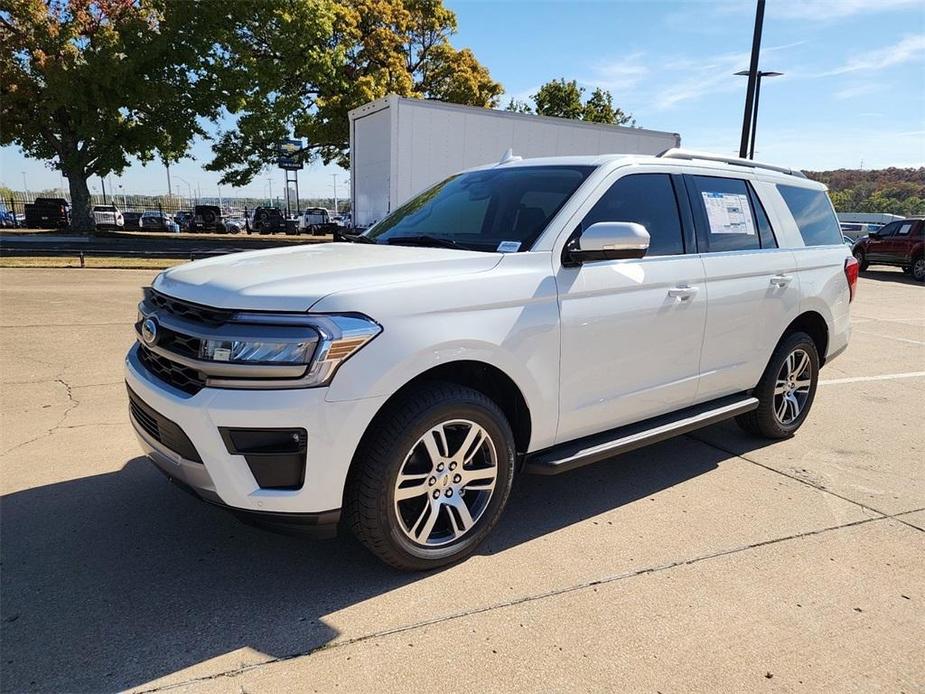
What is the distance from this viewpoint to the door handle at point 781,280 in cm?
427

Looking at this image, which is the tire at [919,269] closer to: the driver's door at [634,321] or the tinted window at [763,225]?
the tinted window at [763,225]

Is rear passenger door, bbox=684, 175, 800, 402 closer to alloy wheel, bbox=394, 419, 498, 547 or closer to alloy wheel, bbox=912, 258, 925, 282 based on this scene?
alloy wheel, bbox=394, 419, 498, 547

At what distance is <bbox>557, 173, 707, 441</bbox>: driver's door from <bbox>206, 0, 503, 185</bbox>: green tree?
74.6 ft

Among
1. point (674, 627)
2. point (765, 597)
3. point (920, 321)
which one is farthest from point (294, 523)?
point (920, 321)

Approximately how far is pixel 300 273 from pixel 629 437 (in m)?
1.93

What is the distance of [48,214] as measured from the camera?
33.5 metres

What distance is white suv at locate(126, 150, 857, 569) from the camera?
244 cm

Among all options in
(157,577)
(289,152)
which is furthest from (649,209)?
(289,152)

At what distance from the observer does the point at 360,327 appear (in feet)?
8.14

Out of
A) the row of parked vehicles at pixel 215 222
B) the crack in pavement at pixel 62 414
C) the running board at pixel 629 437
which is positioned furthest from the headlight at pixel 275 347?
the row of parked vehicles at pixel 215 222

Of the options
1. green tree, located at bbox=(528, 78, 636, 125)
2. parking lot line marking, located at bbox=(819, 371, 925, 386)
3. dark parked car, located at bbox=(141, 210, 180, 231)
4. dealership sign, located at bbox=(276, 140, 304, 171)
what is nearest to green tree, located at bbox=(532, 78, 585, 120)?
green tree, located at bbox=(528, 78, 636, 125)

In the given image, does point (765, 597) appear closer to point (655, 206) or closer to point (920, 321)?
point (655, 206)

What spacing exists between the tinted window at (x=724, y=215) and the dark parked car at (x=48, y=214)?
122 ft

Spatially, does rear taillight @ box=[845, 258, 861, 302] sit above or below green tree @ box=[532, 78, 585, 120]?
below
